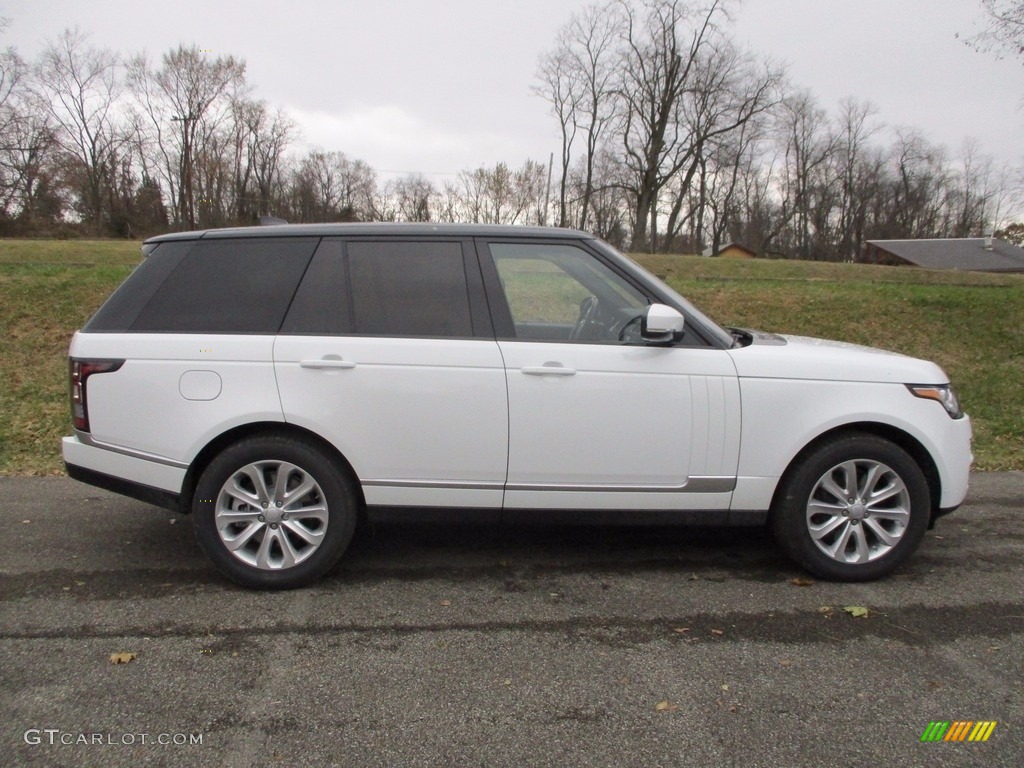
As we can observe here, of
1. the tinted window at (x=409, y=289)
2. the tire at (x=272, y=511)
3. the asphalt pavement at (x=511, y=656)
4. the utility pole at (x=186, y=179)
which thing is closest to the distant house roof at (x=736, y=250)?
the utility pole at (x=186, y=179)

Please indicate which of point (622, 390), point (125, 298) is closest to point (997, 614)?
point (622, 390)

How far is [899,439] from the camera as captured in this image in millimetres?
3922

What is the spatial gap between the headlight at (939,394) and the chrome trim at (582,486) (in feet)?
3.51

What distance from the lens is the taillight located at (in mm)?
3756

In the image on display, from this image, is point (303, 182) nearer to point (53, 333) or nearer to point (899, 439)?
point (53, 333)

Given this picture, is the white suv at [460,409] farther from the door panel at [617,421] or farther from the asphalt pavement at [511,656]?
the asphalt pavement at [511,656]

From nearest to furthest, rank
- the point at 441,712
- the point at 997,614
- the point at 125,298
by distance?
1. the point at 441,712
2. the point at 997,614
3. the point at 125,298

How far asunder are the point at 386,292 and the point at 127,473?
5.38ft

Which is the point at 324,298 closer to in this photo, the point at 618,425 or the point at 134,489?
the point at 134,489

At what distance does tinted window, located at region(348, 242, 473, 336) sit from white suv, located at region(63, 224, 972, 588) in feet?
0.04

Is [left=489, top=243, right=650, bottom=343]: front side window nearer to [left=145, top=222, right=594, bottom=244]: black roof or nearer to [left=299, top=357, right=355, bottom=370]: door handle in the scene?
[left=145, top=222, right=594, bottom=244]: black roof

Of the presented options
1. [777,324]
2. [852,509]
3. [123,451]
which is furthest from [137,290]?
[777,324]

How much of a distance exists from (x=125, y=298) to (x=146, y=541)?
1.61m

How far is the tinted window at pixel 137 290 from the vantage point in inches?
150
